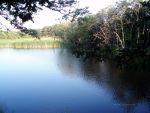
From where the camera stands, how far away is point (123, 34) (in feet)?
113

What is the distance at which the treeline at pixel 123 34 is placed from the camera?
29.2 meters

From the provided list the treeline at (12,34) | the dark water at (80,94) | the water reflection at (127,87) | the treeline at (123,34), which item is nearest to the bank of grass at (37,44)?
the treeline at (123,34)

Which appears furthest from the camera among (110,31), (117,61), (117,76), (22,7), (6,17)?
(110,31)

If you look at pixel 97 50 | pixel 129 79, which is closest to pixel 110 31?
pixel 97 50

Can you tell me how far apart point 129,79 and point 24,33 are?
1544 centimetres

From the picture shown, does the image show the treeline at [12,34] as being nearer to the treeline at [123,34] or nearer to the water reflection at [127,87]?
the water reflection at [127,87]

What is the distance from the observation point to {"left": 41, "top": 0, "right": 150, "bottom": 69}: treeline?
95.8ft

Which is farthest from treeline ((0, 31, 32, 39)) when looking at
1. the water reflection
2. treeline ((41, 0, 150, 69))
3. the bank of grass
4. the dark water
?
the bank of grass

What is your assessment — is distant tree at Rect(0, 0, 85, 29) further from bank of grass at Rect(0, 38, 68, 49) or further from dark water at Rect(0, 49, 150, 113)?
bank of grass at Rect(0, 38, 68, 49)

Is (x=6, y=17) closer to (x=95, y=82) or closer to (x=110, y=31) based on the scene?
(x=95, y=82)

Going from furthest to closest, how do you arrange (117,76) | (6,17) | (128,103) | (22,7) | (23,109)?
(117,76)
(128,103)
(23,109)
(6,17)
(22,7)

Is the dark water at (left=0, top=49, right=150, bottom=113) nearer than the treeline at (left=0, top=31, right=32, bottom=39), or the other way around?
the treeline at (left=0, top=31, right=32, bottom=39)

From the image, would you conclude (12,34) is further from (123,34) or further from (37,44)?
(37,44)

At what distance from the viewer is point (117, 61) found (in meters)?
30.8
